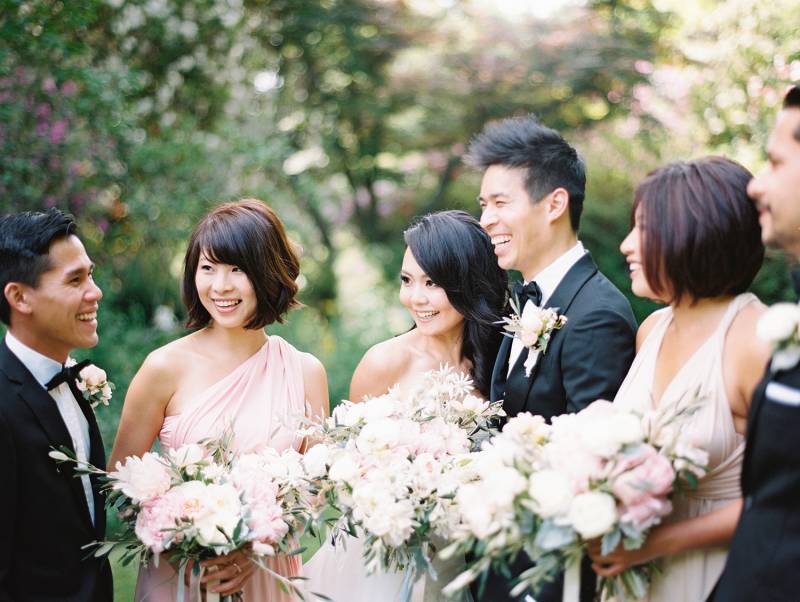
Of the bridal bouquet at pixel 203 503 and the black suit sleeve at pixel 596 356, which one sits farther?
the black suit sleeve at pixel 596 356

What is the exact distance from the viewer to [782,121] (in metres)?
2.53

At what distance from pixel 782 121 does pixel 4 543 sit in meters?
3.18

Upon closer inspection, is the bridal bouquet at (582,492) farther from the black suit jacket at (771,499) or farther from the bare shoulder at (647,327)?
the bare shoulder at (647,327)

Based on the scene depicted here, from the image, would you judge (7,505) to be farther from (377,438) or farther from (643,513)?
(643,513)

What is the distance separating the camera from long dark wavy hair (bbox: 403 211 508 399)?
14.1 feet

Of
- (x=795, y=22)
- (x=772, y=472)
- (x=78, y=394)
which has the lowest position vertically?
(x=772, y=472)

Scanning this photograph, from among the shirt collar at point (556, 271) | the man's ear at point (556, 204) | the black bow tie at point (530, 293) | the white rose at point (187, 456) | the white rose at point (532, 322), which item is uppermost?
the man's ear at point (556, 204)

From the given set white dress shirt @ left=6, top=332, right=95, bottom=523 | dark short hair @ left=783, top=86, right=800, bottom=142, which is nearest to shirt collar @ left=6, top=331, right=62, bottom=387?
white dress shirt @ left=6, top=332, right=95, bottom=523

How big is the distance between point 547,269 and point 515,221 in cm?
29

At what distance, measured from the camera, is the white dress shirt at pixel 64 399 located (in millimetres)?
3270

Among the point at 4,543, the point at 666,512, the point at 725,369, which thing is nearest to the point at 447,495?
the point at 666,512

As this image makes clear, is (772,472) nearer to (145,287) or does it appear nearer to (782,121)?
(782,121)

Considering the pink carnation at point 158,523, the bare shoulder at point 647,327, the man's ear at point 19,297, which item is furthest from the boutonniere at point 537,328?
the man's ear at point 19,297

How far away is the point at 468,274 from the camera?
4.34 m
